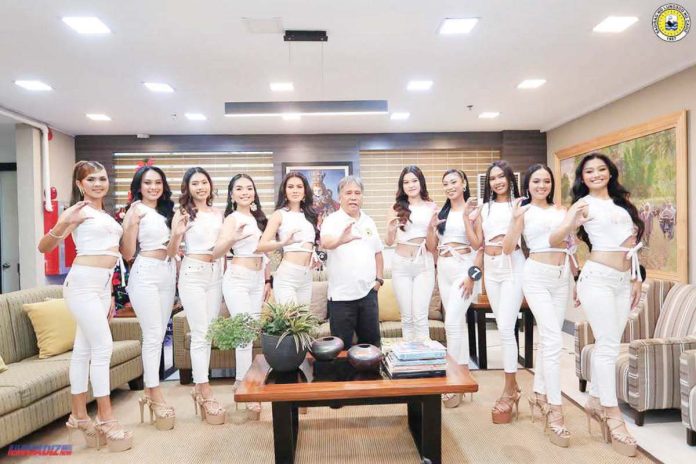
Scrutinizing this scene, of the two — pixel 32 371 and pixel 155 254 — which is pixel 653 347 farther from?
pixel 32 371

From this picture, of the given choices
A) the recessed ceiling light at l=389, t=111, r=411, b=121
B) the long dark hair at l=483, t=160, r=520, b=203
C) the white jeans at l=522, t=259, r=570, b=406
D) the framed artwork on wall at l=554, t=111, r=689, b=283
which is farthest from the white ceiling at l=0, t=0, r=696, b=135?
the white jeans at l=522, t=259, r=570, b=406

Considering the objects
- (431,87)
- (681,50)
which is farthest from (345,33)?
(681,50)

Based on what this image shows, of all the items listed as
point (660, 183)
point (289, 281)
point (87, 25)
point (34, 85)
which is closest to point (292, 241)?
point (289, 281)

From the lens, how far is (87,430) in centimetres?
279

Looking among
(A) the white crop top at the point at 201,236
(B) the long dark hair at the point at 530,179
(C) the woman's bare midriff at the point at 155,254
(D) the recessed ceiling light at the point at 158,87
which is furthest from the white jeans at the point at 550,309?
(D) the recessed ceiling light at the point at 158,87

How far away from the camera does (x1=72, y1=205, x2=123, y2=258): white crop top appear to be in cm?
268

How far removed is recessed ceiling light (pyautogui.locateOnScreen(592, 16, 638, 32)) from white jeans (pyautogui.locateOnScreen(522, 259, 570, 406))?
1.84 m

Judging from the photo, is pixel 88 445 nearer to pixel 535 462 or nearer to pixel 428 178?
pixel 535 462

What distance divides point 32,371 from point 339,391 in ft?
6.89

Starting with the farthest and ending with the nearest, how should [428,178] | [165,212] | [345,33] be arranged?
[428,178]
[345,33]
[165,212]

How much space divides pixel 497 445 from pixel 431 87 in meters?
3.37

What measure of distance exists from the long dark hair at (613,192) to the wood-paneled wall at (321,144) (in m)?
4.38

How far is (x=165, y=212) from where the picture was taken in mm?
3107

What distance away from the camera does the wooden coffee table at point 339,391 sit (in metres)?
2.20
